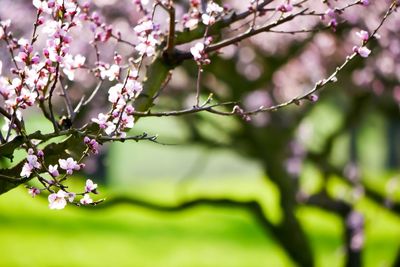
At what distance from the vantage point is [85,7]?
4.53 meters

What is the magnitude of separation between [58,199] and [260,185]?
24.5m

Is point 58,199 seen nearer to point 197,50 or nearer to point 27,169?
point 27,169

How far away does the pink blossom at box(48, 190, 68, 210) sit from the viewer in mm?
3583

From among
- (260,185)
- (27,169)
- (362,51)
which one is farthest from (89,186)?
(260,185)

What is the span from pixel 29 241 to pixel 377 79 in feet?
31.4

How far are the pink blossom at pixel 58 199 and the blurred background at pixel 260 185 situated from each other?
527 mm

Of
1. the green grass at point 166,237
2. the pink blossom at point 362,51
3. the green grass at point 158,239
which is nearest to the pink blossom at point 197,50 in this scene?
the pink blossom at point 362,51

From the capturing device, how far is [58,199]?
143 inches

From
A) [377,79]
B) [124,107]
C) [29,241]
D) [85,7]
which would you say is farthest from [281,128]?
[29,241]

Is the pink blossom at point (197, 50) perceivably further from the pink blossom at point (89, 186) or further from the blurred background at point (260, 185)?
the pink blossom at point (89, 186)

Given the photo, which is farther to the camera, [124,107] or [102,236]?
[102,236]

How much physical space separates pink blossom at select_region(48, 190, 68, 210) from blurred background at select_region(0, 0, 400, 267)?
0.53m

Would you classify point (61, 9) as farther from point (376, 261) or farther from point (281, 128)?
point (376, 261)

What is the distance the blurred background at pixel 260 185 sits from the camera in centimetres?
888
